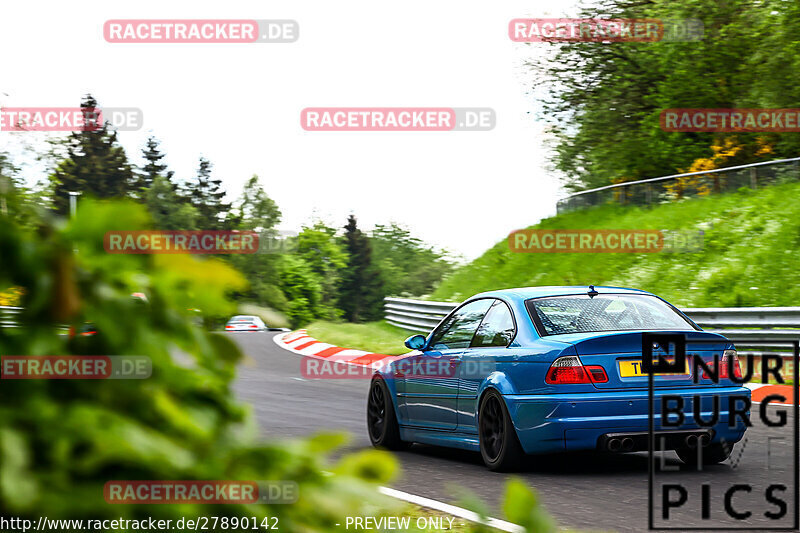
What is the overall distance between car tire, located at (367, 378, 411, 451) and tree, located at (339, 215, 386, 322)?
11551 centimetres

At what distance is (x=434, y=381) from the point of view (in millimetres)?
9117

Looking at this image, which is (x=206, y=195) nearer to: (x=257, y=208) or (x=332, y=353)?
(x=257, y=208)

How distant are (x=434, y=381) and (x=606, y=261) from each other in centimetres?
1976

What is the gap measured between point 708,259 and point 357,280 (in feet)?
340

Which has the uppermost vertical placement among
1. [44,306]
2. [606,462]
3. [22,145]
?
[22,145]

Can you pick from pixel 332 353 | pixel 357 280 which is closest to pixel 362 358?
pixel 332 353

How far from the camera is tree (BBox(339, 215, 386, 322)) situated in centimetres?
12650

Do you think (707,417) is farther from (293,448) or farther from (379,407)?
(293,448)

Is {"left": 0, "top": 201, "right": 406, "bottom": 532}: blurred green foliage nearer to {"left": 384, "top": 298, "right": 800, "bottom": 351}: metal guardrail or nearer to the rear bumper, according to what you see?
the rear bumper

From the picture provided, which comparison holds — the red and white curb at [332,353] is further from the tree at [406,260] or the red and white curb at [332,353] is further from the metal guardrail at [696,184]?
the tree at [406,260]

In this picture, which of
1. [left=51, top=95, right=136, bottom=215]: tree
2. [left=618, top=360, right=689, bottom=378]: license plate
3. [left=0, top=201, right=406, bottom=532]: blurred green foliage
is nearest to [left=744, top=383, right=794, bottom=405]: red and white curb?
[left=618, top=360, right=689, bottom=378]: license plate

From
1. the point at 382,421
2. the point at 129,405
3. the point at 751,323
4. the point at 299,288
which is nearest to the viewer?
the point at 129,405

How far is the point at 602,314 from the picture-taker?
823 centimetres

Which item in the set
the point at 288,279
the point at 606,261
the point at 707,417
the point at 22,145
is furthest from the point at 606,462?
the point at 288,279
